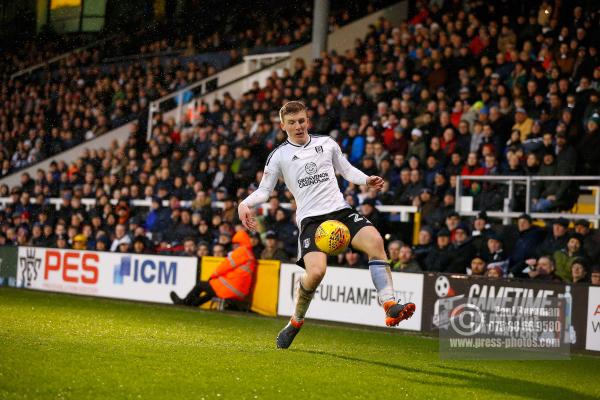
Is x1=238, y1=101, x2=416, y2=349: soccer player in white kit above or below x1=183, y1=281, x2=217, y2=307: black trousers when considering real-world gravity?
above

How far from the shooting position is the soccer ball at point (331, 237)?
28.5 ft

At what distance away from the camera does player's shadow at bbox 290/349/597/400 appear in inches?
290

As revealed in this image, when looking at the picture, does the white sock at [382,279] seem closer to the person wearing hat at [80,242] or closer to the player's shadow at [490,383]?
the player's shadow at [490,383]

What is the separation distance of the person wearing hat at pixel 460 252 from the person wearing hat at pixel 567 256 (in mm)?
1396

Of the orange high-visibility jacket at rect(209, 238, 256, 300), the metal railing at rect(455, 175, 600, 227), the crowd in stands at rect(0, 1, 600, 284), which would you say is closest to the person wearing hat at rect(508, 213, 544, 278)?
the crowd in stands at rect(0, 1, 600, 284)

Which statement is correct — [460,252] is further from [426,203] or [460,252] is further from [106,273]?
[106,273]

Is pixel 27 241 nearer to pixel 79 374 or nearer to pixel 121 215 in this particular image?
pixel 121 215

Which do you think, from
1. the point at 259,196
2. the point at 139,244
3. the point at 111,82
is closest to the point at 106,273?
the point at 139,244

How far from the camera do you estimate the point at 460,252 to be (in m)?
14.5

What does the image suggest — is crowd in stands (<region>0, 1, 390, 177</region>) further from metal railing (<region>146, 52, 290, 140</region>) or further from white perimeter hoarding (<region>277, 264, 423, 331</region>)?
white perimeter hoarding (<region>277, 264, 423, 331</region>)

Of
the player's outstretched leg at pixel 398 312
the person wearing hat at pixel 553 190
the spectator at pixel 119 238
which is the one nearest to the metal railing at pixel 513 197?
the person wearing hat at pixel 553 190

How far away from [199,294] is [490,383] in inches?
372

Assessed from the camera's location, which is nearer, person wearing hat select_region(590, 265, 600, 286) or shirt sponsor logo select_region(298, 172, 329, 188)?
shirt sponsor logo select_region(298, 172, 329, 188)

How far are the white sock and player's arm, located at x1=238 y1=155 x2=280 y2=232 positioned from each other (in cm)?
120
